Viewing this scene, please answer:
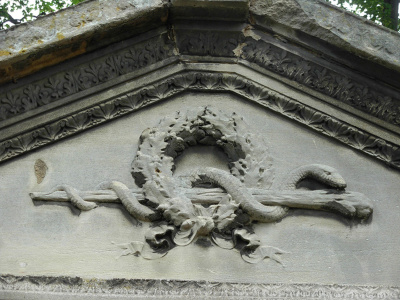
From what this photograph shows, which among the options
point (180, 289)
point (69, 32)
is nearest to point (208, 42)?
point (69, 32)

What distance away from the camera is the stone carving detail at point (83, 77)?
5.26 m

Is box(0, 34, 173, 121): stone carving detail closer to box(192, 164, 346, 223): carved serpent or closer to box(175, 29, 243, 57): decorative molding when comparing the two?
box(175, 29, 243, 57): decorative molding

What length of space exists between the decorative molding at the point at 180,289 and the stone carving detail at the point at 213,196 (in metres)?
0.27

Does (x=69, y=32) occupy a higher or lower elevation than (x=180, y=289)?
higher

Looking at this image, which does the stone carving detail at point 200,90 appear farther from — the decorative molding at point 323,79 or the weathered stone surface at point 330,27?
the weathered stone surface at point 330,27

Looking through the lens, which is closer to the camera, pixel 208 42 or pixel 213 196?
Answer: pixel 213 196

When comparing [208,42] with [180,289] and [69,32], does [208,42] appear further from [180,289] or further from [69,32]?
[180,289]

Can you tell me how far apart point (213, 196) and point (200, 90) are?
0.91 metres

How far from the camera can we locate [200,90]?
18.1 feet

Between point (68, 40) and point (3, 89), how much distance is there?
1.86 feet

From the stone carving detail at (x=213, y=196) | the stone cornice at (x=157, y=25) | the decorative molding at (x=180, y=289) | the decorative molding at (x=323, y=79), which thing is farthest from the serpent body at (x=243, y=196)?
the stone cornice at (x=157, y=25)

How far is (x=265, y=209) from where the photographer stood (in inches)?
195

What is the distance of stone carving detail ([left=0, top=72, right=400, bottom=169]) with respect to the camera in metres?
5.23

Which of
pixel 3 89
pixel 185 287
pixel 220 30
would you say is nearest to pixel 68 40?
pixel 3 89
